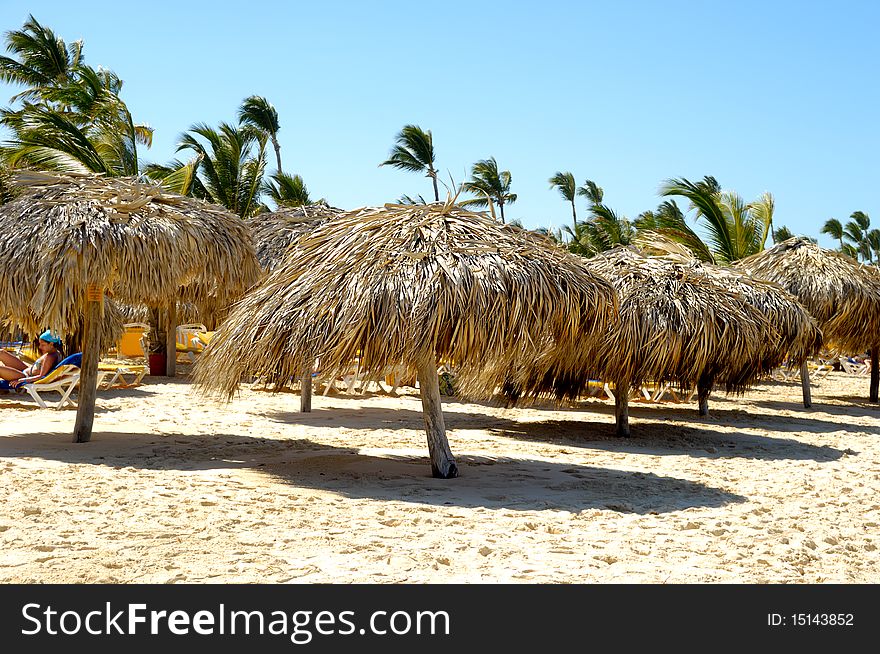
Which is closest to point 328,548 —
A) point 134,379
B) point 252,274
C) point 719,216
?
point 252,274

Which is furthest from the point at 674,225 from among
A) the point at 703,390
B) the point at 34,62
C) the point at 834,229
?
the point at 834,229

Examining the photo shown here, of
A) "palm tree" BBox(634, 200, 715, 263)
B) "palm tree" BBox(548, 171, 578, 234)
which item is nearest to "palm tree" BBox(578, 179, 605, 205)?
"palm tree" BBox(548, 171, 578, 234)

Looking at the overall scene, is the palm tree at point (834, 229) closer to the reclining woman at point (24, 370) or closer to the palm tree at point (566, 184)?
the palm tree at point (566, 184)

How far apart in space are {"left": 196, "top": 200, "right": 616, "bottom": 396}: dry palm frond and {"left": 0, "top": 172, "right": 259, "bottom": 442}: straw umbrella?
115cm

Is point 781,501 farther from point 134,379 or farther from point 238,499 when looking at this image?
point 134,379

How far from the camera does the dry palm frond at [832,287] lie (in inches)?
594

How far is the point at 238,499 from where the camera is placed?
5.89 metres

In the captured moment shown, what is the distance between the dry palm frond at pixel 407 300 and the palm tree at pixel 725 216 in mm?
11753

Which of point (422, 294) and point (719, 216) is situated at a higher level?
point (719, 216)

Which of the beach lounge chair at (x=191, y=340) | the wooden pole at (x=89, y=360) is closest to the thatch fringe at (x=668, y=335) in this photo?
the wooden pole at (x=89, y=360)

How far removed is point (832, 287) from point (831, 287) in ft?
0.06

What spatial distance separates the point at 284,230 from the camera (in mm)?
12625

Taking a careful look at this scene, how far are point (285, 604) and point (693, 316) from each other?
7.31 metres

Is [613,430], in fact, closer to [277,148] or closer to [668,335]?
[668,335]
